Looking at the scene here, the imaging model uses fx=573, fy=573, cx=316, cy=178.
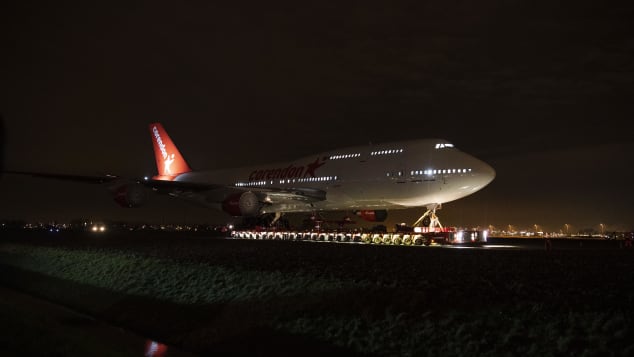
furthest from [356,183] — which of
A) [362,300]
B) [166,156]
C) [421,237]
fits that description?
[166,156]

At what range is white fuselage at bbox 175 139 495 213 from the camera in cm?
3095

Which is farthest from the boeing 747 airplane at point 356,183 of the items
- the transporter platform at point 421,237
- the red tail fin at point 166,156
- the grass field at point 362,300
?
the red tail fin at point 166,156

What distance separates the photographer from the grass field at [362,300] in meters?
10.5

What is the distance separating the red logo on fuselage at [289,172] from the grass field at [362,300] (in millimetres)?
16237

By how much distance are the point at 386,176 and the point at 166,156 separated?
35964mm

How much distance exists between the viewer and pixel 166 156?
208 ft

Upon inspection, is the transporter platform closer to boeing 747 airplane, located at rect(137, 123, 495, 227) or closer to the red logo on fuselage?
boeing 747 airplane, located at rect(137, 123, 495, 227)

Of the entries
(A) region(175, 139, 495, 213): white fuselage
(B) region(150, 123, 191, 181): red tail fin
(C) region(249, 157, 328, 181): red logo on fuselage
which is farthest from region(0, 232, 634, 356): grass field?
(B) region(150, 123, 191, 181): red tail fin

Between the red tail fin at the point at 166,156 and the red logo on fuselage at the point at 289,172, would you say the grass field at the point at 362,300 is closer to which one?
the red logo on fuselage at the point at 289,172

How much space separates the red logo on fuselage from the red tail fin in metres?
16.5

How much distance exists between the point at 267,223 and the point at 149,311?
28316mm

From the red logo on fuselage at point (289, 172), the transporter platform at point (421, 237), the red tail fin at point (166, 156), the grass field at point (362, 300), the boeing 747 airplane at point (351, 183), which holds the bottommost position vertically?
the grass field at point (362, 300)

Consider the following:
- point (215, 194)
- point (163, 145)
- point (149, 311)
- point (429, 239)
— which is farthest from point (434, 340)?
point (163, 145)

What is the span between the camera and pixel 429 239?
29.9 meters
